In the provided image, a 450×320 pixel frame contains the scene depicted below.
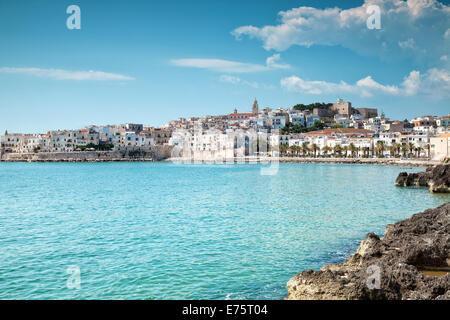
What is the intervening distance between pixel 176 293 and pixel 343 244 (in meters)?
4.65

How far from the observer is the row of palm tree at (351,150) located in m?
57.9

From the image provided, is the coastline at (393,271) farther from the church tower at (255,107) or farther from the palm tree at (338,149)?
the church tower at (255,107)

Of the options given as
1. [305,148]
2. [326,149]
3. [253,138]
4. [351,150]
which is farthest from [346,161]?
[253,138]

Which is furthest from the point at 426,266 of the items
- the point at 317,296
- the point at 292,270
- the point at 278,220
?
the point at 278,220

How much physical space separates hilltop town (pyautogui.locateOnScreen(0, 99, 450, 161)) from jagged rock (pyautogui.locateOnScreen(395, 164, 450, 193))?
3814 cm

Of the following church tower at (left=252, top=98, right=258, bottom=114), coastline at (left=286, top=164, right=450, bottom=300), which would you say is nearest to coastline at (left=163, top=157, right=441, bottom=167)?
coastline at (left=286, top=164, right=450, bottom=300)

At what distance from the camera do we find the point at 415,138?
58.7 meters

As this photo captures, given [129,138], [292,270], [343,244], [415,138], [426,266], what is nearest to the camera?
[426,266]

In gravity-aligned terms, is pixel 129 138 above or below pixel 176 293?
above

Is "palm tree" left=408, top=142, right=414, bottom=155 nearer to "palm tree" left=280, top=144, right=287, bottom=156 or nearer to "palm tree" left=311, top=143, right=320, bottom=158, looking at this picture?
"palm tree" left=311, top=143, right=320, bottom=158

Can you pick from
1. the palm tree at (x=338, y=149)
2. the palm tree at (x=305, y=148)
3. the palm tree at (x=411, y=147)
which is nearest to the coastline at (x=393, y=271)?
the palm tree at (x=411, y=147)

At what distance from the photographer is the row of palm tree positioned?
5791 centimetres

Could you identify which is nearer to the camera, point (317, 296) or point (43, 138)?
point (317, 296)
